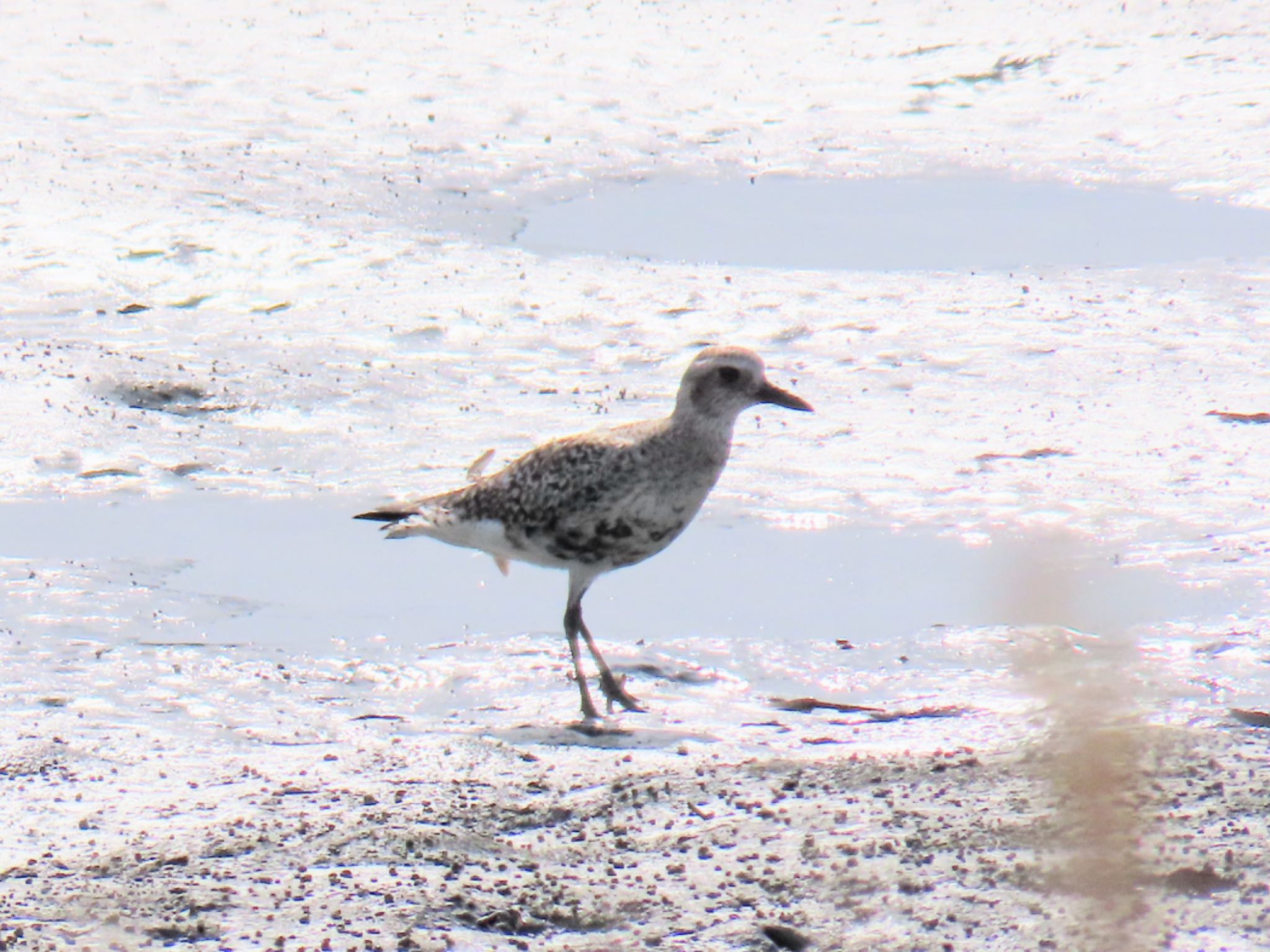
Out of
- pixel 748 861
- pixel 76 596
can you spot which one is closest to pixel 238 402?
pixel 76 596

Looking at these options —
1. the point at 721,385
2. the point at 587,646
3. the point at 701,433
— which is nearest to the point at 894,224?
the point at 721,385

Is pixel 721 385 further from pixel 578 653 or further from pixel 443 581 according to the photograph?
pixel 443 581

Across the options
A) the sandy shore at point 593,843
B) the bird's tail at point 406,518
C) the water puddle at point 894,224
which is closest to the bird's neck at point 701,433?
the bird's tail at point 406,518

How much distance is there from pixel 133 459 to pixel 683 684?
320 centimetres

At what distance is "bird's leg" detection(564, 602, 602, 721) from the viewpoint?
18.6 ft

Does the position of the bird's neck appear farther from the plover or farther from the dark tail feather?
the dark tail feather

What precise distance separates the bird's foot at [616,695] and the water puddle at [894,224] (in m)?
5.27

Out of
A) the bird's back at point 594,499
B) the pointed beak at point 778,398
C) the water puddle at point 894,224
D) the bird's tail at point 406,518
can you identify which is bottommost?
the bird's tail at point 406,518

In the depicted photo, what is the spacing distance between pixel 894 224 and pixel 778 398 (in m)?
5.41

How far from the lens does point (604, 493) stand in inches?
239

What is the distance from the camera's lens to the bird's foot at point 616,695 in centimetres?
579

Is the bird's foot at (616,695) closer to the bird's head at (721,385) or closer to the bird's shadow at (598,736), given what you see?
the bird's shadow at (598,736)

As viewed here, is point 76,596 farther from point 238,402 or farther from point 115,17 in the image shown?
point 115,17

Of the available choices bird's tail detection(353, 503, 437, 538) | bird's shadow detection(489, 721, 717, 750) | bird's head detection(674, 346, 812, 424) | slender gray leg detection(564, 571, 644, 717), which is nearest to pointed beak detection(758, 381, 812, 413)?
bird's head detection(674, 346, 812, 424)
